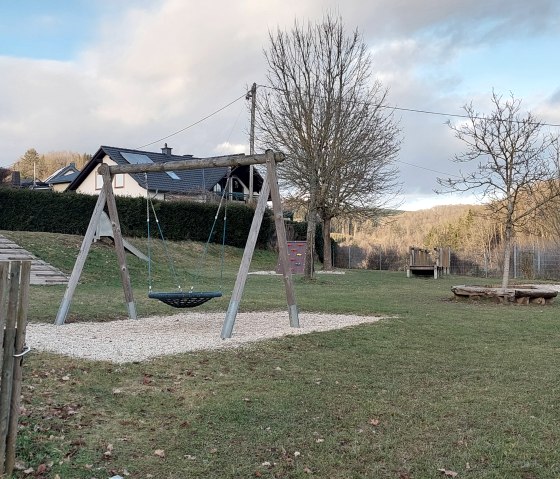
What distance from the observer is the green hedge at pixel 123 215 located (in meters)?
24.6

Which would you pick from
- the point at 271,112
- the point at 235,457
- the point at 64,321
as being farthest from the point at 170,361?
the point at 271,112

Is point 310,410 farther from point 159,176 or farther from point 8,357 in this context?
point 159,176

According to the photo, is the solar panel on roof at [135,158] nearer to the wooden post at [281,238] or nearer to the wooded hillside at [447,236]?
the wooded hillside at [447,236]

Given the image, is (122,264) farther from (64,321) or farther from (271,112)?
(271,112)

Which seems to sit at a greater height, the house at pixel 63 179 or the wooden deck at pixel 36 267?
the house at pixel 63 179

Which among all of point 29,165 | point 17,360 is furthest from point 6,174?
point 17,360

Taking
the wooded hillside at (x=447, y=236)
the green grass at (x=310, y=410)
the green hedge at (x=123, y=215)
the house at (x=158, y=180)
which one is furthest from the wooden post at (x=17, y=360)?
the house at (x=158, y=180)

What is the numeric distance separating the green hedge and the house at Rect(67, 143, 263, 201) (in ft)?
12.9

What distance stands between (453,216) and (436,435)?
113ft

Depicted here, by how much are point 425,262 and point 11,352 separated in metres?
25.8

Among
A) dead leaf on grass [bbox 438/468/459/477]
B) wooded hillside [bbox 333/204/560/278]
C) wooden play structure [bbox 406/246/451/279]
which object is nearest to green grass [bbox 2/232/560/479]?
dead leaf on grass [bbox 438/468/459/477]

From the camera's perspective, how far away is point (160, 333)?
332 inches

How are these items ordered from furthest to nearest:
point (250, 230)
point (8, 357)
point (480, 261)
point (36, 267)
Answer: point (480, 261) < point (36, 267) < point (250, 230) < point (8, 357)

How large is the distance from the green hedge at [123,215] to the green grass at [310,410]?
63.4ft
